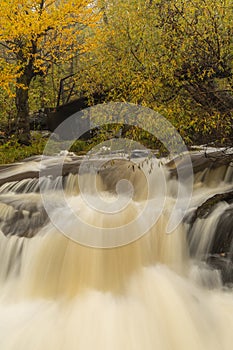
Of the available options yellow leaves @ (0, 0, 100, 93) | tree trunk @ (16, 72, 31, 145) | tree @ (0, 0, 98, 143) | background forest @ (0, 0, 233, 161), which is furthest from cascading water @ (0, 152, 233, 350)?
tree trunk @ (16, 72, 31, 145)

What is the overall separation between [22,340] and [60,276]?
1.34 m

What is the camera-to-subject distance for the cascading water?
15.8 feet

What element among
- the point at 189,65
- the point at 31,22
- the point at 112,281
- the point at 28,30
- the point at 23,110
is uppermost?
the point at 31,22

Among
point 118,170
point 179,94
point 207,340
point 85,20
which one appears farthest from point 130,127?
point 85,20

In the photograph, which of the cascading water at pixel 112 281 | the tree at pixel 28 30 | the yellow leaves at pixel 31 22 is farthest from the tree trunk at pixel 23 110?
the cascading water at pixel 112 281

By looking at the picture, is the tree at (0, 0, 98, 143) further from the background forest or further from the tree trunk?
the background forest

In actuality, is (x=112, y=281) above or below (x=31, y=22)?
below

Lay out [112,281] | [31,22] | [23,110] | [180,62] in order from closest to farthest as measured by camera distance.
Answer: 1. [112,281]
2. [180,62]
3. [31,22]
4. [23,110]

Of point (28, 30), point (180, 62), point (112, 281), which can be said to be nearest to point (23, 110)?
point (28, 30)

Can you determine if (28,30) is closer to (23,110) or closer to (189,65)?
(23,110)

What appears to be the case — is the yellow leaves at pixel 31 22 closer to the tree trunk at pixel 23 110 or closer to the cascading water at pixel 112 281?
the tree trunk at pixel 23 110

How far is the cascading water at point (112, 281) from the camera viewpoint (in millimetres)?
4828

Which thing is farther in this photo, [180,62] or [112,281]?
[180,62]

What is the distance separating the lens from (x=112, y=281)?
5.87 metres
